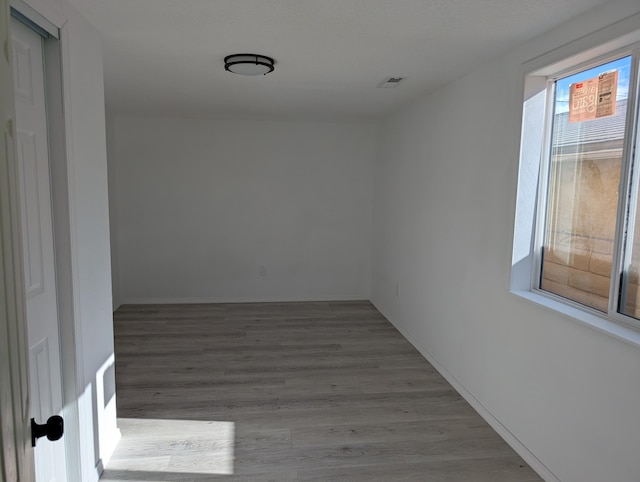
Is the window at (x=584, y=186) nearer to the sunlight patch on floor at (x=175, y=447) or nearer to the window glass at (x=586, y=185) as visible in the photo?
the window glass at (x=586, y=185)

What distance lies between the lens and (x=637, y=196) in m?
1.85

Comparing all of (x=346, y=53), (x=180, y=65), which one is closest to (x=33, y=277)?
(x=180, y=65)

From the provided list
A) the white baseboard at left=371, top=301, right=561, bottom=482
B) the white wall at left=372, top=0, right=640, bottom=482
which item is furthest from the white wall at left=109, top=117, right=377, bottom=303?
the white baseboard at left=371, top=301, right=561, bottom=482

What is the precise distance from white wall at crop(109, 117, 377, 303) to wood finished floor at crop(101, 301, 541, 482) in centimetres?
103

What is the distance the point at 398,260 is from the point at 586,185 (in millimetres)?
2559

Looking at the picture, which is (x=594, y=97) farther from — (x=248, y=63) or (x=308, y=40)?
(x=248, y=63)

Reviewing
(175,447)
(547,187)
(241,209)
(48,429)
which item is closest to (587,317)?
(547,187)

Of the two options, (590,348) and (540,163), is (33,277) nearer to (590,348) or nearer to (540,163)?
(590,348)

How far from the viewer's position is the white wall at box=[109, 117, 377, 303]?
5266 millimetres

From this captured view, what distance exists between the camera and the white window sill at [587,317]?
1.77 meters

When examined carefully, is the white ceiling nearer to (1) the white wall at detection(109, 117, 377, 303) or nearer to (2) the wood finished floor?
(1) the white wall at detection(109, 117, 377, 303)

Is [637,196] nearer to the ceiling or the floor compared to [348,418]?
nearer to the ceiling

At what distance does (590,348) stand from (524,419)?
0.69m

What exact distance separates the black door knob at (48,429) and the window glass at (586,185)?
7.05ft
